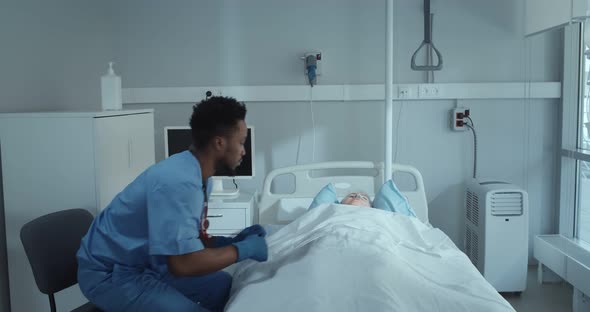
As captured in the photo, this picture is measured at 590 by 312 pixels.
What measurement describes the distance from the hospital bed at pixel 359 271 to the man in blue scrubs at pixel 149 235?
0.16 metres

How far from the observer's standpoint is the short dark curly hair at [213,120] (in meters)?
1.78

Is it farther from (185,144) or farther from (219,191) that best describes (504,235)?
(185,144)

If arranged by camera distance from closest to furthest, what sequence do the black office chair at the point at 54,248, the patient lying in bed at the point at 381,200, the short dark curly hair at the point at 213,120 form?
the short dark curly hair at the point at 213,120 < the black office chair at the point at 54,248 < the patient lying in bed at the point at 381,200

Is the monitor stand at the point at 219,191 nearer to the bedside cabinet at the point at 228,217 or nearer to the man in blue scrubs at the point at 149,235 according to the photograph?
the bedside cabinet at the point at 228,217

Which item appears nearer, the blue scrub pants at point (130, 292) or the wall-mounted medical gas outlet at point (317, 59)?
the blue scrub pants at point (130, 292)

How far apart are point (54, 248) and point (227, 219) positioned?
1177 millimetres

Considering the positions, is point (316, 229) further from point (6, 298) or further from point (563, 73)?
point (563, 73)

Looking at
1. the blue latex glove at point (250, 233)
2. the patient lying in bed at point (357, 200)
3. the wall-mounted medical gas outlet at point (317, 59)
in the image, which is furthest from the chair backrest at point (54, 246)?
the wall-mounted medical gas outlet at point (317, 59)

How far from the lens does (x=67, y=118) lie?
228cm

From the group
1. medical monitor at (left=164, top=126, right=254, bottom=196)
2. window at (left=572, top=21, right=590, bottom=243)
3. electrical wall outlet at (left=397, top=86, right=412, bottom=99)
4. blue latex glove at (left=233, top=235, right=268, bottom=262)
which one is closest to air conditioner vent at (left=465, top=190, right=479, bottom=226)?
window at (left=572, top=21, right=590, bottom=243)

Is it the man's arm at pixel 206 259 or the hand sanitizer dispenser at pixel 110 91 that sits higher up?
the hand sanitizer dispenser at pixel 110 91

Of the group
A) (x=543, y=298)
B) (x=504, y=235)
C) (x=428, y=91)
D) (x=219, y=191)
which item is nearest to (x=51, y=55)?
(x=219, y=191)

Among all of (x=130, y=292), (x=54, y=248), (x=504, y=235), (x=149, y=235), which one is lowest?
(x=504, y=235)

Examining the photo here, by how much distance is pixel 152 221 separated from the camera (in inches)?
65.4
